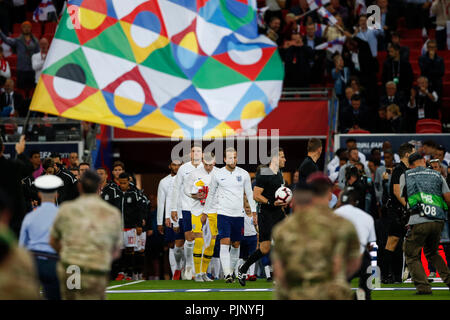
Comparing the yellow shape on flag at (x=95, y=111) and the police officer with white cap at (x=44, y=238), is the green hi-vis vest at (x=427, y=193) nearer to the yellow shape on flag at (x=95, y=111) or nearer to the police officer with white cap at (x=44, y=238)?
the yellow shape on flag at (x=95, y=111)

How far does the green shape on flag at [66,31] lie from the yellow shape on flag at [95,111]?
1040 mm

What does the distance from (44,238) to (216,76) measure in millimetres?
9071

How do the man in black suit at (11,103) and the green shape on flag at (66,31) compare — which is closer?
the green shape on flag at (66,31)

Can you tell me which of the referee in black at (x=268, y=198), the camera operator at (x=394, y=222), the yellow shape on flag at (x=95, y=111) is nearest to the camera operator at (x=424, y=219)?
the camera operator at (x=394, y=222)

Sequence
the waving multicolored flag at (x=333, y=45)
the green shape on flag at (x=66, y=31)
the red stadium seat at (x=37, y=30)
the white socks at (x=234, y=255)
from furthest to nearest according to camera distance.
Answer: the red stadium seat at (x=37, y=30) < the waving multicolored flag at (x=333, y=45) < the white socks at (x=234, y=255) < the green shape on flag at (x=66, y=31)

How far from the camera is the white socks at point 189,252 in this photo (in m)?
18.3

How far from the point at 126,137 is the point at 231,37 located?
8151 mm

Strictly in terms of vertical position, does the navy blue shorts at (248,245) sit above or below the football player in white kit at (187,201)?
below

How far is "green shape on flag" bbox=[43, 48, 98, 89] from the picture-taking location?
15469 mm

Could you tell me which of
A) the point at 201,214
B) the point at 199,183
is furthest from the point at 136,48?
the point at 201,214

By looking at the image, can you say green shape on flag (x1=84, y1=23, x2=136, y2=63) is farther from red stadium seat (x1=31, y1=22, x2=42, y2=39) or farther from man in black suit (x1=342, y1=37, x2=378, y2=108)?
red stadium seat (x1=31, y1=22, x2=42, y2=39)

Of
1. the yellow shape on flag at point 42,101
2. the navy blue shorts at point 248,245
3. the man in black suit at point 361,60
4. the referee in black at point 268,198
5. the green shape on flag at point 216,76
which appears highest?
the man in black suit at point 361,60

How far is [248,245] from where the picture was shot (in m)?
18.8
